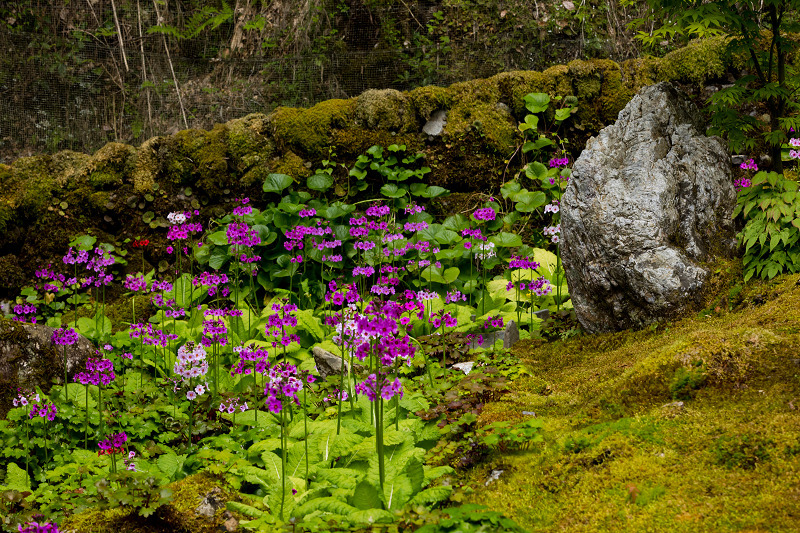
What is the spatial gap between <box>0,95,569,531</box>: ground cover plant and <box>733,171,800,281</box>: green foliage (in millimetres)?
1307

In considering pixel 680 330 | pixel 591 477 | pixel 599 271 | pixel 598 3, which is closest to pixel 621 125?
pixel 599 271

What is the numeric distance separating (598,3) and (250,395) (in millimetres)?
7479

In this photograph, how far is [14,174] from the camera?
6.32 meters

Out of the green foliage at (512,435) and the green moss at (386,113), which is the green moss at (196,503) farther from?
the green moss at (386,113)

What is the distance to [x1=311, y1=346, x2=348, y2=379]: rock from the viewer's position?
4.21m

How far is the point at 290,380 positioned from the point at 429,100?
459 cm

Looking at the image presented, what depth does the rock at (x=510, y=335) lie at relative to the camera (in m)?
4.34

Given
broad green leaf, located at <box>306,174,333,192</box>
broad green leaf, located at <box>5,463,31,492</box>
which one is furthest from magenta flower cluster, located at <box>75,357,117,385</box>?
broad green leaf, located at <box>306,174,333,192</box>

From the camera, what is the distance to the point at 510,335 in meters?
4.38

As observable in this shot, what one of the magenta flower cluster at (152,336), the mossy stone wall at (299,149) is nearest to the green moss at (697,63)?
the mossy stone wall at (299,149)

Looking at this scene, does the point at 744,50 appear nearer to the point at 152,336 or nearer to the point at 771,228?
the point at 771,228

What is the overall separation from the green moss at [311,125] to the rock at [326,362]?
2.73 metres

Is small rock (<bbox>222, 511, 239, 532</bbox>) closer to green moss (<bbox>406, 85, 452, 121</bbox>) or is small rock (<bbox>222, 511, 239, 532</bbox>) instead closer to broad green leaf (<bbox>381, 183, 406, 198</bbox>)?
broad green leaf (<bbox>381, 183, 406, 198</bbox>)

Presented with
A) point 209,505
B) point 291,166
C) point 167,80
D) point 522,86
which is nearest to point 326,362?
point 209,505
